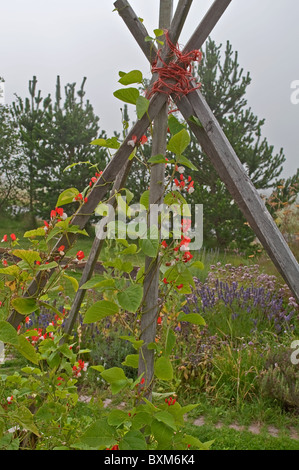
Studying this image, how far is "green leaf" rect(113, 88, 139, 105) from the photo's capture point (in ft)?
5.38

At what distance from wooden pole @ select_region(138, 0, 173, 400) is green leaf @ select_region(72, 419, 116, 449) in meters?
0.21

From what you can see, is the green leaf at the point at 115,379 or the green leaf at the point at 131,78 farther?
the green leaf at the point at 131,78

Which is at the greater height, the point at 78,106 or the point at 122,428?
the point at 78,106

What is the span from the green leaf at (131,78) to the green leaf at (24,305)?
889 mm

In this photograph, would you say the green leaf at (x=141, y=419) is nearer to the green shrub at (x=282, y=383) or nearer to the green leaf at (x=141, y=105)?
the green leaf at (x=141, y=105)

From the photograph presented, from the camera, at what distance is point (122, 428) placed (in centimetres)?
165

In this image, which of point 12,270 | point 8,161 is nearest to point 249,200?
point 12,270

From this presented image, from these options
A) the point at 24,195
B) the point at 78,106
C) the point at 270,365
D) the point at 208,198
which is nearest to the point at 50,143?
the point at 78,106

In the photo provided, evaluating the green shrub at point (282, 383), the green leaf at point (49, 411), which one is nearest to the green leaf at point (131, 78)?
the green leaf at point (49, 411)

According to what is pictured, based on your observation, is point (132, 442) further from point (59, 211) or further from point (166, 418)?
point (59, 211)

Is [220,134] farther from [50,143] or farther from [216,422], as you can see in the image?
[50,143]

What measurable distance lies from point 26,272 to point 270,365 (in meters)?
2.25

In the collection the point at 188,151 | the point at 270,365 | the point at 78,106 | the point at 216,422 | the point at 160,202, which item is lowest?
the point at 216,422

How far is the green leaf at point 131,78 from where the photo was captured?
164 centimetres
